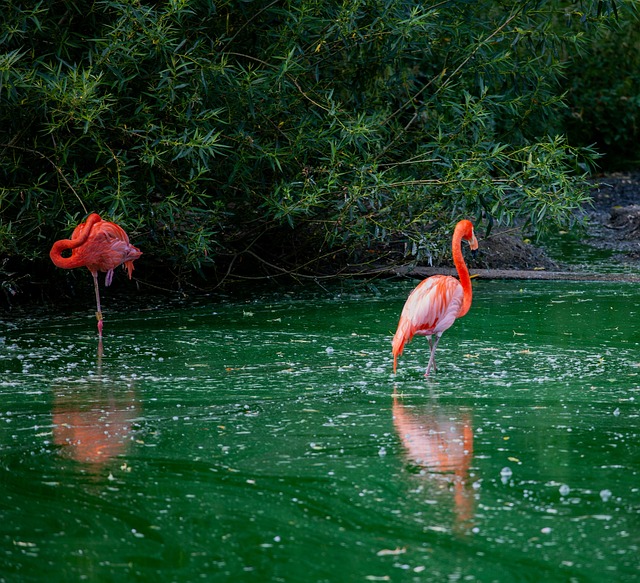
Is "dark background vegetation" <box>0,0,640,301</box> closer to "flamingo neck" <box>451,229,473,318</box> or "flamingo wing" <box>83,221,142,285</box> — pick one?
"flamingo wing" <box>83,221,142,285</box>

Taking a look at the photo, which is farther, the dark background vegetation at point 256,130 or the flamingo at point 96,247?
the dark background vegetation at point 256,130

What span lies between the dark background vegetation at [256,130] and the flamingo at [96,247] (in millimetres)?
230

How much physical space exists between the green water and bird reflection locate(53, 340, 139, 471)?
0.01m

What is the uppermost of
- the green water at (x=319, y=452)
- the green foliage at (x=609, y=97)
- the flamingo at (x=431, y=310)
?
the green foliage at (x=609, y=97)

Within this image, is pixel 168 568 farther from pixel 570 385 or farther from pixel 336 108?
pixel 336 108

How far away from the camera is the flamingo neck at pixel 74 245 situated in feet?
20.0

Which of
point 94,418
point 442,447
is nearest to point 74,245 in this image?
point 94,418

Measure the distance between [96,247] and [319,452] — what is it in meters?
2.75

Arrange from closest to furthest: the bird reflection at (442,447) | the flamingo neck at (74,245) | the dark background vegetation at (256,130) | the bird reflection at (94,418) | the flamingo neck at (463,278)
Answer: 1. the bird reflection at (442,447)
2. the bird reflection at (94,418)
3. the flamingo neck at (463,278)
4. the flamingo neck at (74,245)
5. the dark background vegetation at (256,130)

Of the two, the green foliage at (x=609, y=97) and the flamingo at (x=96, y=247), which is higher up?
the green foliage at (x=609, y=97)

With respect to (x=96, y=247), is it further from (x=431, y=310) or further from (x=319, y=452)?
(x=319, y=452)

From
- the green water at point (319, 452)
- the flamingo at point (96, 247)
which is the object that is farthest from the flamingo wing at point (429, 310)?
the flamingo at point (96, 247)

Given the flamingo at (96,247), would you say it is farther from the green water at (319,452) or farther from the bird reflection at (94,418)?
the bird reflection at (94,418)

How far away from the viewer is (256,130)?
714 centimetres
